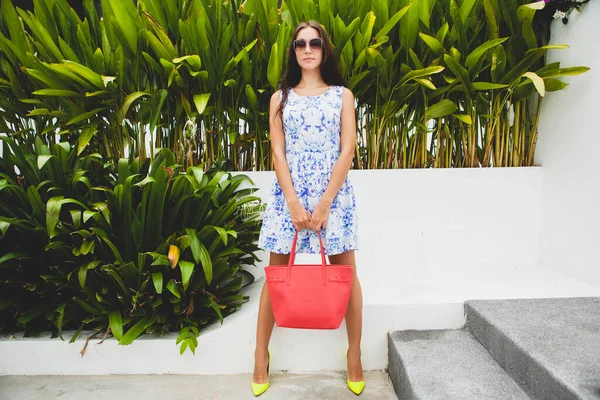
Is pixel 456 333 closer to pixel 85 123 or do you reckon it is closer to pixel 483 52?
pixel 483 52

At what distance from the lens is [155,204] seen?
1.66 m

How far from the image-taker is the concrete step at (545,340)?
113 centimetres

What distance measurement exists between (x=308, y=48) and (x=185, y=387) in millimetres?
1274

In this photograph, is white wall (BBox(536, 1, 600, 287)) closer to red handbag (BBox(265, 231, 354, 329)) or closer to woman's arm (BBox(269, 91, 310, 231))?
red handbag (BBox(265, 231, 354, 329))

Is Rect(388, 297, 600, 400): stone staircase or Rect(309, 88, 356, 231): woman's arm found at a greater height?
Rect(309, 88, 356, 231): woman's arm

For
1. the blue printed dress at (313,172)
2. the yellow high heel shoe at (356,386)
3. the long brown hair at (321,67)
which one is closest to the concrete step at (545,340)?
the yellow high heel shoe at (356,386)

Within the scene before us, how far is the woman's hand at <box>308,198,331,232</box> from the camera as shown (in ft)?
4.68

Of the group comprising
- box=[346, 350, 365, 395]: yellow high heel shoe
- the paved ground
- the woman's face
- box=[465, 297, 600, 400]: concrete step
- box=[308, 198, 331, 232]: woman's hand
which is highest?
the woman's face

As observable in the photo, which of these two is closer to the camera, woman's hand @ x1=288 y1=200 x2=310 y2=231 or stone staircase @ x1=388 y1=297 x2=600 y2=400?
stone staircase @ x1=388 y1=297 x2=600 y2=400

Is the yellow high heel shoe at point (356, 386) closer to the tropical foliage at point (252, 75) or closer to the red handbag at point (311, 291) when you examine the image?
the red handbag at point (311, 291)

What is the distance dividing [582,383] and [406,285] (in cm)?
86

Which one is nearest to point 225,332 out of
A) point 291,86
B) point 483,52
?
point 291,86

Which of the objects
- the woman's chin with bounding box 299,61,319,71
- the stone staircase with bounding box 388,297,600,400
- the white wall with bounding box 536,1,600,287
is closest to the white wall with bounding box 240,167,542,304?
the white wall with bounding box 536,1,600,287

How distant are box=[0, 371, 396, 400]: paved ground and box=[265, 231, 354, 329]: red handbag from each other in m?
0.33
